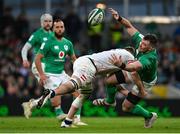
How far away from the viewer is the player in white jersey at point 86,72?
1706 cm

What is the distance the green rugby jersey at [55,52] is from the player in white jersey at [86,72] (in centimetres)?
188

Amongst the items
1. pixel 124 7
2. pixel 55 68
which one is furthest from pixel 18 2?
pixel 55 68

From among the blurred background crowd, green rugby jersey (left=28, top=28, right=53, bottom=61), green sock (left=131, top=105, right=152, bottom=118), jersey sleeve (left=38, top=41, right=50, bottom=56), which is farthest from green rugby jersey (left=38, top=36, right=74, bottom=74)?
the blurred background crowd

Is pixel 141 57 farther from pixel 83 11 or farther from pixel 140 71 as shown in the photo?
pixel 83 11

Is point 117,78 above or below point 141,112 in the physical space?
above

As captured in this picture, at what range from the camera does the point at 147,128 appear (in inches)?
694

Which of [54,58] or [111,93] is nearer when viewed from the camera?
[111,93]

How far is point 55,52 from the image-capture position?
19469mm

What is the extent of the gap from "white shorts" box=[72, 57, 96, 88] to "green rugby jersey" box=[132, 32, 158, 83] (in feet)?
3.45

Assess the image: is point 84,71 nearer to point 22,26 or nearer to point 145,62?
point 145,62

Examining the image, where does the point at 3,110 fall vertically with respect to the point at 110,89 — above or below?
below

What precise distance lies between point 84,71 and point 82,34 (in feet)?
47.8

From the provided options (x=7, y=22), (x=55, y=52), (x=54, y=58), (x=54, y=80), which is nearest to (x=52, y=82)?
(x=54, y=80)

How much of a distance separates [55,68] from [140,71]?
9.25 ft
